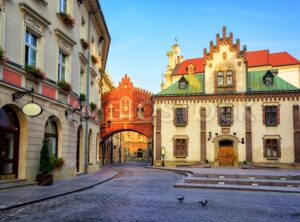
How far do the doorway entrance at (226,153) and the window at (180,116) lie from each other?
4607 mm

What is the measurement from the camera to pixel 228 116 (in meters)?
35.8

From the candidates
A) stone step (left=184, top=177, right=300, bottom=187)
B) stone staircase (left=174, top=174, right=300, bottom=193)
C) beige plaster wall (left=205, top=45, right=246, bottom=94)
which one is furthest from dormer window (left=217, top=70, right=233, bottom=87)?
stone step (left=184, top=177, right=300, bottom=187)

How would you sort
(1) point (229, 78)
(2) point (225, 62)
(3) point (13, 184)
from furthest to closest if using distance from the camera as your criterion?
1. (2) point (225, 62)
2. (1) point (229, 78)
3. (3) point (13, 184)

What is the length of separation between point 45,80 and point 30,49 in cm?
170

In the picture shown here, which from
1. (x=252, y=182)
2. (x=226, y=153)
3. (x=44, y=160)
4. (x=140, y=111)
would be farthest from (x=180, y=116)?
(x=44, y=160)

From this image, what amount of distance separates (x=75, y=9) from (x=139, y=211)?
14910 mm

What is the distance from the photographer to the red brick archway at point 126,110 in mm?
42562

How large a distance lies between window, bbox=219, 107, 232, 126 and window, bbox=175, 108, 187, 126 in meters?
3.87

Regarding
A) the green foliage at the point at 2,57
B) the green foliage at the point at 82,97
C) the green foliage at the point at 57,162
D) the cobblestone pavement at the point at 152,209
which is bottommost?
the cobblestone pavement at the point at 152,209

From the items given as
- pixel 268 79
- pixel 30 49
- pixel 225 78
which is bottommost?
pixel 30 49

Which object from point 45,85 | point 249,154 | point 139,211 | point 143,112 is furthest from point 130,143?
point 139,211

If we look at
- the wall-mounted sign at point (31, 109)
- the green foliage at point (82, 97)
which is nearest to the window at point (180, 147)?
the green foliage at point (82, 97)

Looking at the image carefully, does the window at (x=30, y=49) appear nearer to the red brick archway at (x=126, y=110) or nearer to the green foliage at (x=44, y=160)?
the green foliage at (x=44, y=160)

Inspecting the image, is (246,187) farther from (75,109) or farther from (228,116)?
(228,116)
